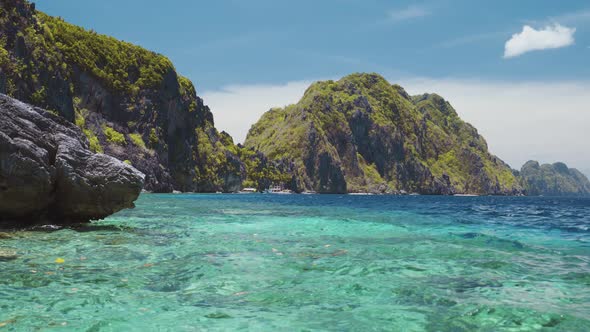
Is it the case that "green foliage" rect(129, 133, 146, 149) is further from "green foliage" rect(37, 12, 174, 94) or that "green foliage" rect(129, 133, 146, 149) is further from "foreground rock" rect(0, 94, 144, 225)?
"foreground rock" rect(0, 94, 144, 225)

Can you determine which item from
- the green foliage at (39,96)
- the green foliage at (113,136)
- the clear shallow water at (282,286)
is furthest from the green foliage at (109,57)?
the clear shallow water at (282,286)

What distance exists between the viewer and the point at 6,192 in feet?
53.0

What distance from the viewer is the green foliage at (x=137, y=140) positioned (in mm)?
145462

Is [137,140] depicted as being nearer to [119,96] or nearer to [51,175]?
[119,96]

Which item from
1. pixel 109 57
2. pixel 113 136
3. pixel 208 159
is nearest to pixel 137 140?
pixel 113 136

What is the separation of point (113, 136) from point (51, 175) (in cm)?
12858

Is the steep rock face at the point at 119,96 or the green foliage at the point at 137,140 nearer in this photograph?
the steep rock face at the point at 119,96

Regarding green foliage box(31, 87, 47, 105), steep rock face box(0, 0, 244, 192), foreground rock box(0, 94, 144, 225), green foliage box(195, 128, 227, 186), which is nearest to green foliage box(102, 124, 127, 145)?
steep rock face box(0, 0, 244, 192)

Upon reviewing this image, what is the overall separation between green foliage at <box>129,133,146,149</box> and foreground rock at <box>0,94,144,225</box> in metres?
133

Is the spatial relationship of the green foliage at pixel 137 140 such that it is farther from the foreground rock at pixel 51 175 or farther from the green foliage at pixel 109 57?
the foreground rock at pixel 51 175

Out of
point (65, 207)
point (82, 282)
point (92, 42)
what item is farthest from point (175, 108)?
point (82, 282)

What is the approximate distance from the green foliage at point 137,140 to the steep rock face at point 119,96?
0.45 metres

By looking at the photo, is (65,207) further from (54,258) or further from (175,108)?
(175,108)

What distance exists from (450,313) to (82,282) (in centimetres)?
744
